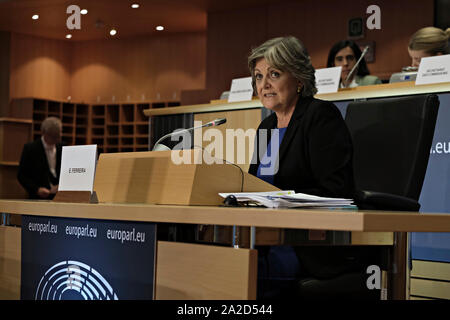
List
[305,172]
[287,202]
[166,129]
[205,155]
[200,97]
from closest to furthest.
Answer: [287,202] → [205,155] → [305,172] → [166,129] → [200,97]

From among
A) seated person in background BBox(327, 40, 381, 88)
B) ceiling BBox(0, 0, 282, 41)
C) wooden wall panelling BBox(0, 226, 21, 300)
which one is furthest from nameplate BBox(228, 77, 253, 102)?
ceiling BBox(0, 0, 282, 41)

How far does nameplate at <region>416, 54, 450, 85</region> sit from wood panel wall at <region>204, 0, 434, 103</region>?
4078mm

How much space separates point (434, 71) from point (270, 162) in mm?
1276

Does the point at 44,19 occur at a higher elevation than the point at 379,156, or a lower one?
higher

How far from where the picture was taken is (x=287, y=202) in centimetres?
146

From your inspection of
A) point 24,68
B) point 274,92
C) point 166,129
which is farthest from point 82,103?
point 274,92

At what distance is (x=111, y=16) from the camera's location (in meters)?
9.70

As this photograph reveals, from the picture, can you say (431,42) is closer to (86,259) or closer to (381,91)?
(381,91)

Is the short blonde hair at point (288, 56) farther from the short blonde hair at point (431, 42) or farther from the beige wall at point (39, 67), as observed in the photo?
the beige wall at point (39, 67)

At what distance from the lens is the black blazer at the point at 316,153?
7.01 ft

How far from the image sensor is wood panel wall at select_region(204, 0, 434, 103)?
298 inches

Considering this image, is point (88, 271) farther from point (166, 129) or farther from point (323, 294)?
point (166, 129)

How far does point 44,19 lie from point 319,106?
8.43 meters

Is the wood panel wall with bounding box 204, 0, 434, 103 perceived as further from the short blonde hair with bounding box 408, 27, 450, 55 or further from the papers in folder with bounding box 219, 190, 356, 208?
the papers in folder with bounding box 219, 190, 356, 208
